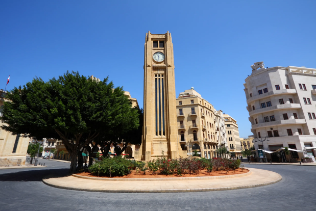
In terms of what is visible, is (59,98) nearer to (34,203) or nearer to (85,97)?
(85,97)

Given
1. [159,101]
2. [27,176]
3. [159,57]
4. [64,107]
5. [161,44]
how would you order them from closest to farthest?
1. [64,107]
2. [27,176]
3. [159,101]
4. [159,57]
5. [161,44]

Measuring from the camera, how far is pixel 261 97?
127 ft

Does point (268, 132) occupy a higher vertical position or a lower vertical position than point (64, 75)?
lower

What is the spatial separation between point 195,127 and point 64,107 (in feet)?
129

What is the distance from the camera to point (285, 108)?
117ft

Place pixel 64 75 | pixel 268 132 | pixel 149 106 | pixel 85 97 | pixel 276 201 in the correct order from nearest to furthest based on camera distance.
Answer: pixel 276 201, pixel 85 97, pixel 64 75, pixel 149 106, pixel 268 132

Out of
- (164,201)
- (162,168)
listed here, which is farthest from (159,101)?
(164,201)

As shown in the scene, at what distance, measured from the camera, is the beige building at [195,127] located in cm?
4719

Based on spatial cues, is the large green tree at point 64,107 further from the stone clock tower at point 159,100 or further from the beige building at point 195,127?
the beige building at point 195,127

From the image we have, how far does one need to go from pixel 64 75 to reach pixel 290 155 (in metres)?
43.7

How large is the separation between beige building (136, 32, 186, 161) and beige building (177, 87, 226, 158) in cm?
2295

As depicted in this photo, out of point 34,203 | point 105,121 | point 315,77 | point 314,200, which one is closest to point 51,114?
point 105,121

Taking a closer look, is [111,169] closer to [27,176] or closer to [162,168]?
[162,168]

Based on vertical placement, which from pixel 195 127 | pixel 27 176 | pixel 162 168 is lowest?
pixel 27 176
